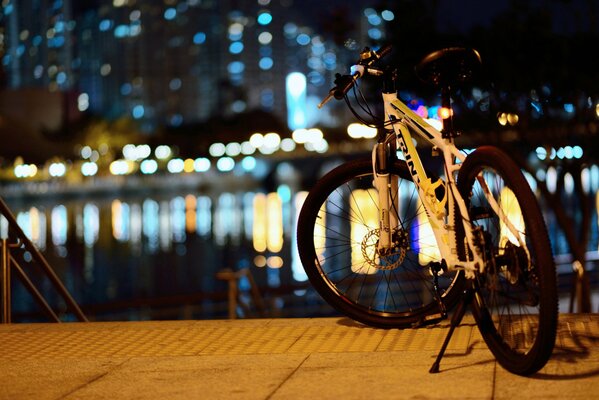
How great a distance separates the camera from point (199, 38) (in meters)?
186

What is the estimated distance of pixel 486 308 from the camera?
3.59 m

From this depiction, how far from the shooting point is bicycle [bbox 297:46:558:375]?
3135 mm

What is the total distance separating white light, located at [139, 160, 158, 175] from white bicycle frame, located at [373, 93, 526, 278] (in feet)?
355

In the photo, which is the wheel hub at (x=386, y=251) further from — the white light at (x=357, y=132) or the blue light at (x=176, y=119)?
the blue light at (x=176, y=119)

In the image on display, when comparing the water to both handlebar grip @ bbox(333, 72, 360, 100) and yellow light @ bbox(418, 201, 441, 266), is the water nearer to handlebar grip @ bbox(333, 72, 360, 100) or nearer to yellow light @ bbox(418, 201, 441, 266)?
yellow light @ bbox(418, 201, 441, 266)

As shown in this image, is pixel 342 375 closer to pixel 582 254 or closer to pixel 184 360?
pixel 184 360

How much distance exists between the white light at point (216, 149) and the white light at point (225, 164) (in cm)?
147

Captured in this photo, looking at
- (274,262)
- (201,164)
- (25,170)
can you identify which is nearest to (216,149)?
(201,164)

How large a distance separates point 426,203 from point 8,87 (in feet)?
411

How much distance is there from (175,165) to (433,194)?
110 m

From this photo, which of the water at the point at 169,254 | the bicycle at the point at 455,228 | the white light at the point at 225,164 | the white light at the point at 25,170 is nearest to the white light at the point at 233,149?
the white light at the point at 225,164

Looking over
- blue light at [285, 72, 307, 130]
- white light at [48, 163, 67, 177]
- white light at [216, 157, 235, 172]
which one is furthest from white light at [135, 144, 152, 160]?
blue light at [285, 72, 307, 130]

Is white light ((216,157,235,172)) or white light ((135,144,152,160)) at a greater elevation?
white light ((135,144,152,160))

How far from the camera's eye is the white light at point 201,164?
11281 centimetres
